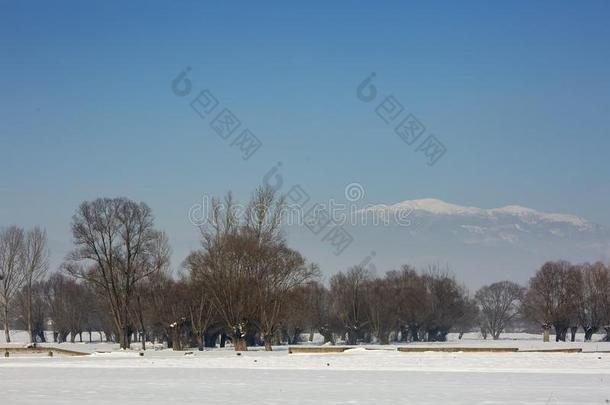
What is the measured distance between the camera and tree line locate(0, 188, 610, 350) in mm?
63719

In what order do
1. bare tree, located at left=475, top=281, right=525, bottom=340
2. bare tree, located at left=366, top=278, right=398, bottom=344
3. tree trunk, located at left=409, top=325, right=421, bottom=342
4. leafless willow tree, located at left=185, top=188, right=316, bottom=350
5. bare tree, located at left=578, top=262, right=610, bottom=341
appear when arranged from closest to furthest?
leafless willow tree, located at left=185, top=188, right=316, bottom=350 → bare tree, located at left=578, top=262, right=610, bottom=341 → bare tree, located at left=366, top=278, right=398, bottom=344 → tree trunk, located at left=409, top=325, right=421, bottom=342 → bare tree, located at left=475, top=281, right=525, bottom=340

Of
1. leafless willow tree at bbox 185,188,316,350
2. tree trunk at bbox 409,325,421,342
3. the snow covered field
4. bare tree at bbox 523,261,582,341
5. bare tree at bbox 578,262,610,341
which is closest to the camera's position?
the snow covered field

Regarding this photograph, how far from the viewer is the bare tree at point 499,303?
132m

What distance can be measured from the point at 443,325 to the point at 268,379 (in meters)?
79.8

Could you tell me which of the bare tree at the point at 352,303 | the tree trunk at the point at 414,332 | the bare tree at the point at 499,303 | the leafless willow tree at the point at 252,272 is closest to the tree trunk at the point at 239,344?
the leafless willow tree at the point at 252,272

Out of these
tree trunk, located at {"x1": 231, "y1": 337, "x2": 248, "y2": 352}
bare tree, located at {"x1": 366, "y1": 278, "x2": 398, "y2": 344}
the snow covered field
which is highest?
bare tree, located at {"x1": 366, "y1": 278, "x2": 398, "y2": 344}

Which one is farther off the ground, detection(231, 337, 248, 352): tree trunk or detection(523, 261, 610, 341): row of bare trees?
detection(523, 261, 610, 341): row of bare trees

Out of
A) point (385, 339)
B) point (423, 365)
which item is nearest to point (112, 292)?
point (385, 339)

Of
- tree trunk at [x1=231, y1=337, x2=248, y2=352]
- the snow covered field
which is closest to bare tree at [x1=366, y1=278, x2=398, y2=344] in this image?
tree trunk at [x1=231, y1=337, x2=248, y2=352]

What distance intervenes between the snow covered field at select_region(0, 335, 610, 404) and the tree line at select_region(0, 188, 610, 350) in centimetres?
2067

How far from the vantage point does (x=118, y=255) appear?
234 feet

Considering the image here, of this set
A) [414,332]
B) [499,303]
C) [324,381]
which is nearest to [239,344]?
[324,381]

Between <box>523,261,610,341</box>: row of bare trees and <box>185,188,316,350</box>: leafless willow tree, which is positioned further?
<box>523,261,610,341</box>: row of bare trees

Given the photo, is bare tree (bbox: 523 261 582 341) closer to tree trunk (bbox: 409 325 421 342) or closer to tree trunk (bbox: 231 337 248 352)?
tree trunk (bbox: 409 325 421 342)
